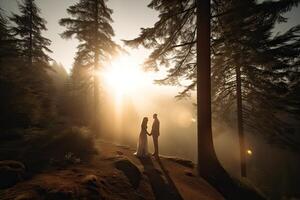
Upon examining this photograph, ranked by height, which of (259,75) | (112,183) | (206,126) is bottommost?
(112,183)

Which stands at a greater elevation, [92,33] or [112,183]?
[92,33]

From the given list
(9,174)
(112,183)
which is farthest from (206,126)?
(9,174)

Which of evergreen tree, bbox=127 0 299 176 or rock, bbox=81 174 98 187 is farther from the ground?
evergreen tree, bbox=127 0 299 176

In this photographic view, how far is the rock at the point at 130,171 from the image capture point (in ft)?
19.9

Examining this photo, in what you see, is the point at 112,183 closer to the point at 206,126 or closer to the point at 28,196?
the point at 28,196

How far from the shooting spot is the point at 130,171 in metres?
6.58

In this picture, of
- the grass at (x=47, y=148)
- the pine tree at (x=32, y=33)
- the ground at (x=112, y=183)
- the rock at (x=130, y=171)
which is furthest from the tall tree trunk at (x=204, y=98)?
the pine tree at (x=32, y=33)

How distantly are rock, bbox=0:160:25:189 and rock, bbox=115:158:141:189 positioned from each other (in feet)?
8.84

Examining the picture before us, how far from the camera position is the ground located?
439cm

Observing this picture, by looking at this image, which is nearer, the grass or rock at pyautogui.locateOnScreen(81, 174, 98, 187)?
rock at pyautogui.locateOnScreen(81, 174, 98, 187)

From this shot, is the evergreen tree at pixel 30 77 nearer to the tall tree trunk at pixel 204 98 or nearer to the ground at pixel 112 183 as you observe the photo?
the ground at pixel 112 183

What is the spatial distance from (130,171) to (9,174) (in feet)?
10.4

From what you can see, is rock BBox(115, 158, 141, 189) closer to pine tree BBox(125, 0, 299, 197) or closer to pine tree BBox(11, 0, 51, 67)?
pine tree BBox(125, 0, 299, 197)

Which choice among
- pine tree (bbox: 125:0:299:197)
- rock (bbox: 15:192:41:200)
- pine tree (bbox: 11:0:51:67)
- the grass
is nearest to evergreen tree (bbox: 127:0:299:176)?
pine tree (bbox: 125:0:299:197)
